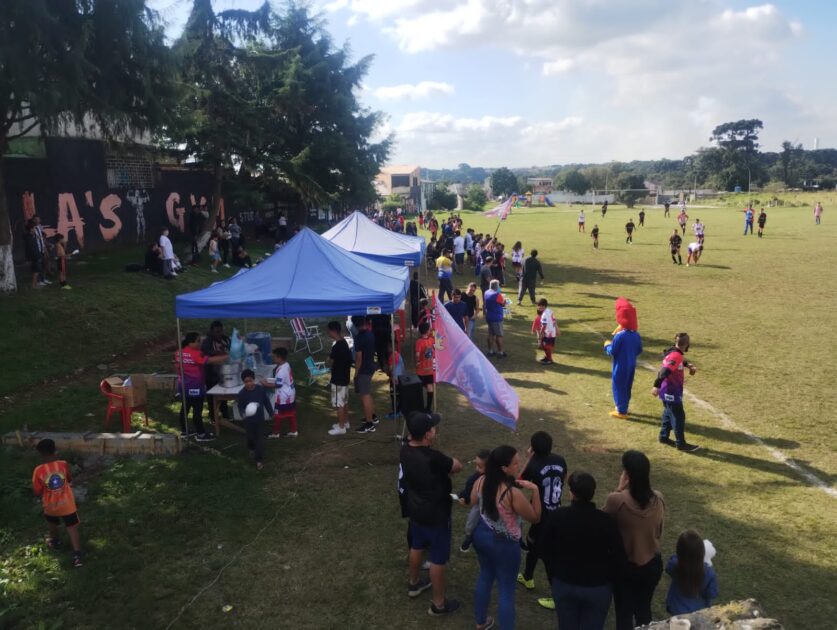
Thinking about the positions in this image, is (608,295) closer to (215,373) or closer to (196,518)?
(215,373)

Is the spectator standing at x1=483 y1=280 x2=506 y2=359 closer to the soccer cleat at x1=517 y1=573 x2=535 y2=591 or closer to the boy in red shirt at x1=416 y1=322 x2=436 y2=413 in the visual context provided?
the boy in red shirt at x1=416 y1=322 x2=436 y2=413

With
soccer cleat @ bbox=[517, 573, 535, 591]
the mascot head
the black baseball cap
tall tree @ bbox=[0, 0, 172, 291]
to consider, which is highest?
tall tree @ bbox=[0, 0, 172, 291]

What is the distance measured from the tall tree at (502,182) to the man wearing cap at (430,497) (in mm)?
133704

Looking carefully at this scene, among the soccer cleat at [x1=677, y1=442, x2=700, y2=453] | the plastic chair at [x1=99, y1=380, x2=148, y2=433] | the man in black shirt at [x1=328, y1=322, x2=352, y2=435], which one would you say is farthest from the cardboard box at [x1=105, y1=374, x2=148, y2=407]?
the soccer cleat at [x1=677, y1=442, x2=700, y2=453]

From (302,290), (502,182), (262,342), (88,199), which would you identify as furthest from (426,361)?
(502,182)

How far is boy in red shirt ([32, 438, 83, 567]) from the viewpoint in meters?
5.65

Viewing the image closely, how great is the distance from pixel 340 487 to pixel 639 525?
394 cm

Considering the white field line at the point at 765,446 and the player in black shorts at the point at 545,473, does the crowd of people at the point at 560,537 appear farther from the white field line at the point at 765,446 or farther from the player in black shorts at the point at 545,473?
the white field line at the point at 765,446

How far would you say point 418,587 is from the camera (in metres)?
5.13

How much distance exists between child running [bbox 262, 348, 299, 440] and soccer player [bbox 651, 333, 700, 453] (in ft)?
16.0

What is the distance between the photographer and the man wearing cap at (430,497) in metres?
4.59

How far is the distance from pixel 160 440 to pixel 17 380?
4.44m

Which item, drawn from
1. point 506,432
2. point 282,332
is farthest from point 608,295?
point 506,432

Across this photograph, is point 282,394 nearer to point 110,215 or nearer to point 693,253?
point 110,215
